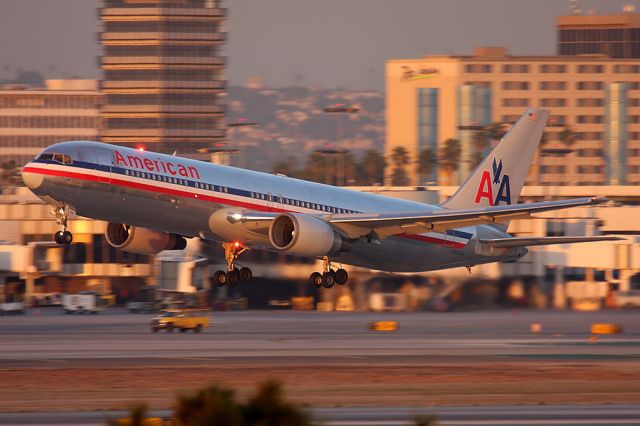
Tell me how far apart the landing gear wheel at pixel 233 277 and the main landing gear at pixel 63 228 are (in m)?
8.53

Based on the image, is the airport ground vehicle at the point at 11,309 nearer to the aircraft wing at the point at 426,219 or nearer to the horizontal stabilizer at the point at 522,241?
the horizontal stabilizer at the point at 522,241

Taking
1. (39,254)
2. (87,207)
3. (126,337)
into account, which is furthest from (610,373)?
(39,254)

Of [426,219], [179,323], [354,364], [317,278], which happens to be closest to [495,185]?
[426,219]

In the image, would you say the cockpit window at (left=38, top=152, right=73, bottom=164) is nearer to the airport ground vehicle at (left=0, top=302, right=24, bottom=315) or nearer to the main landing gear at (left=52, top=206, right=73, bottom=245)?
the main landing gear at (left=52, top=206, right=73, bottom=245)

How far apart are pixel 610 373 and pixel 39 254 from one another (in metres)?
67.9

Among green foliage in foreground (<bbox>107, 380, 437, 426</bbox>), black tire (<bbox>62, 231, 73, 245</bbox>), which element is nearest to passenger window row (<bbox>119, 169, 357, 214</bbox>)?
black tire (<bbox>62, 231, 73, 245</bbox>)

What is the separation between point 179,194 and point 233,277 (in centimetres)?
636

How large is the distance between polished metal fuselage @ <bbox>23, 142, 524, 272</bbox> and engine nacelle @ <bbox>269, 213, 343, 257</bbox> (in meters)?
0.67

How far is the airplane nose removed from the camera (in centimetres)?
4634

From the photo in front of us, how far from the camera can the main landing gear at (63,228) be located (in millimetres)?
46500

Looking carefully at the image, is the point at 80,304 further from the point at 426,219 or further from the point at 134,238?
the point at 426,219

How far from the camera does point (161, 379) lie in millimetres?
47531

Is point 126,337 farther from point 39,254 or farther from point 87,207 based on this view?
point 39,254

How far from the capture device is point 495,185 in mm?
63125
